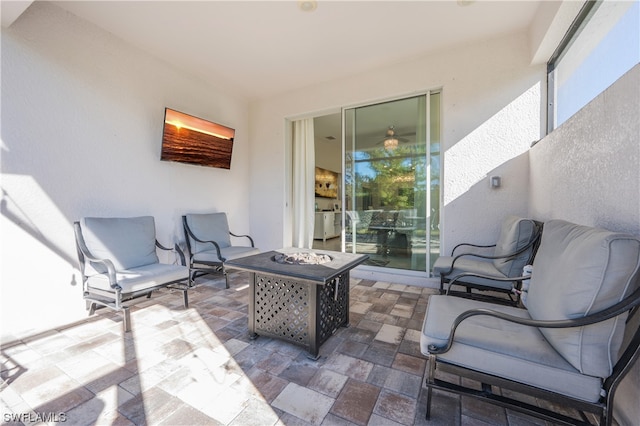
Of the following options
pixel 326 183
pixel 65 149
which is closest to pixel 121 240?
pixel 65 149

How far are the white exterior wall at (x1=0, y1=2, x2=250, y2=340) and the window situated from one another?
4.36m

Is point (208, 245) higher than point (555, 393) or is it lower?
higher

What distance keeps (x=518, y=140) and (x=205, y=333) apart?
3830 millimetres

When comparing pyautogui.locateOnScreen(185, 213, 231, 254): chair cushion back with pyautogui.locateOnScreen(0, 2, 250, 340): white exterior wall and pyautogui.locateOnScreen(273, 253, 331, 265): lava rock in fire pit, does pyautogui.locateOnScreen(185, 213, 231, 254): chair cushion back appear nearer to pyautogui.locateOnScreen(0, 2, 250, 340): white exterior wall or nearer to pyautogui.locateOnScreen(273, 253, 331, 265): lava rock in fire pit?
pyautogui.locateOnScreen(0, 2, 250, 340): white exterior wall

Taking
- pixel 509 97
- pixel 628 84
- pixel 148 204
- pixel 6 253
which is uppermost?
pixel 509 97

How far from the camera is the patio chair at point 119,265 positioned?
93.0 inches


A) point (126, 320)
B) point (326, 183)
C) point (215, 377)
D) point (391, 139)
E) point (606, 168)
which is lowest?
point (215, 377)

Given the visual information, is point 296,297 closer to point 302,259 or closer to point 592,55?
point 302,259

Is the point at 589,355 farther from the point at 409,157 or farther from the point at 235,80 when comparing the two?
the point at 235,80

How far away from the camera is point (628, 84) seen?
4.39ft

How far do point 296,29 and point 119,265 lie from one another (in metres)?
3.10

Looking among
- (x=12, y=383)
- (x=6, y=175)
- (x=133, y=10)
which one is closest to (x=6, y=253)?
(x=6, y=175)

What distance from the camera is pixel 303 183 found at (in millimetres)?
5234

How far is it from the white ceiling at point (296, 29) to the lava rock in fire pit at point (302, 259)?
239 cm
